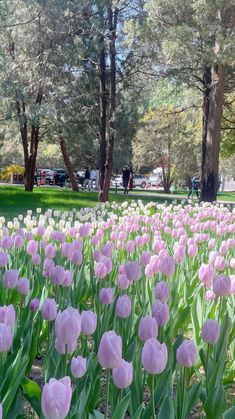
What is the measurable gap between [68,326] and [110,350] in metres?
0.17

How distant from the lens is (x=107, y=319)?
7.51 ft

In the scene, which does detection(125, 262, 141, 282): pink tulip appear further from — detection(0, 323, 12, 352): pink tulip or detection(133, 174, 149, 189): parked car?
detection(133, 174, 149, 189): parked car

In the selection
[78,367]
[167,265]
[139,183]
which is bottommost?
[78,367]

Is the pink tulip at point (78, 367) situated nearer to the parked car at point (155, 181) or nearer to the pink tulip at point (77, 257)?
the pink tulip at point (77, 257)

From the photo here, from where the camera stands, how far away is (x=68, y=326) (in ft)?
4.83

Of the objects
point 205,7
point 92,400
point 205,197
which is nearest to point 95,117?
point 205,197

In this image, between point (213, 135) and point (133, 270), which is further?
point (213, 135)

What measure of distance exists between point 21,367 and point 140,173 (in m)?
62.3

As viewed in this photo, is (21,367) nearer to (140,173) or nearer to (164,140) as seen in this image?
(164,140)

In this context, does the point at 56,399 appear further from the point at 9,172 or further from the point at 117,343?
the point at 9,172

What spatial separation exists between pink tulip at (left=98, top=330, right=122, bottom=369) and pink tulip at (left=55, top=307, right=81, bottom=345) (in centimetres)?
13

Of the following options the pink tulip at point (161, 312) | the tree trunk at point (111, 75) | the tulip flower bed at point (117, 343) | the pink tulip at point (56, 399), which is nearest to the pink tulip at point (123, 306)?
the tulip flower bed at point (117, 343)

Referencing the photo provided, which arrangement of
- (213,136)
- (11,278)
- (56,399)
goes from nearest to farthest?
(56,399) → (11,278) → (213,136)

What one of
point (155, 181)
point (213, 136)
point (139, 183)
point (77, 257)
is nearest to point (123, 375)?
point (77, 257)
